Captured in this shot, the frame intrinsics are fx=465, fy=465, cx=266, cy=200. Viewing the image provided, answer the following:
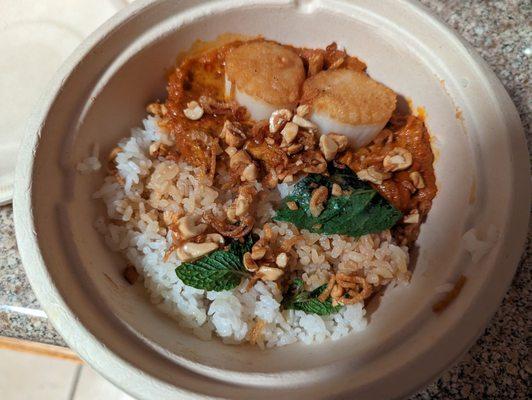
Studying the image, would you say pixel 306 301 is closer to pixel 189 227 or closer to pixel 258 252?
pixel 258 252

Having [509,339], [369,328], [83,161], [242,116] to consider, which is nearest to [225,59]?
[242,116]

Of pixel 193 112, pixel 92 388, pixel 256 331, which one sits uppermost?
pixel 193 112

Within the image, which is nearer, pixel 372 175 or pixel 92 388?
pixel 372 175

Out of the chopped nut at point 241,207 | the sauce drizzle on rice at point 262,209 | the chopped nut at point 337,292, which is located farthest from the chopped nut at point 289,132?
the chopped nut at point 337,292

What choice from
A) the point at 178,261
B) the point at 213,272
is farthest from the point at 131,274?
the point at 213,272

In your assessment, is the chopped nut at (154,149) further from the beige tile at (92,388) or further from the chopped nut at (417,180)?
the beige tile at (92,388)

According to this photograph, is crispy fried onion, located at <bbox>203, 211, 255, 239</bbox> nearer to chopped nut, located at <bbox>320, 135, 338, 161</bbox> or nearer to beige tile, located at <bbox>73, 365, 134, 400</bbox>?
chopped nut, located at <bbox>320, 135, 338, 161</bbox>

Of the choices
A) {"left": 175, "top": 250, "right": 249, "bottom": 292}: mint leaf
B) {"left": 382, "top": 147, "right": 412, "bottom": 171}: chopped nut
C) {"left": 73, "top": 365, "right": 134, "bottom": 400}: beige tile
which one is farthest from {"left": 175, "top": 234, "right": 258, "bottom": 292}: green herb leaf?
{"left": 73, "top": 365, "right": 134, "bottom": 400}: beige tile

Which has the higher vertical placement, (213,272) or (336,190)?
(336,190)

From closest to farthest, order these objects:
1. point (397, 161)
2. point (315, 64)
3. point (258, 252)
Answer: point (258, 252) → point (397, 161) → point (315, 64)
